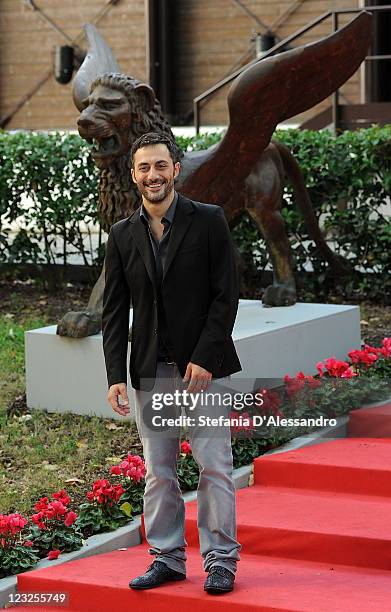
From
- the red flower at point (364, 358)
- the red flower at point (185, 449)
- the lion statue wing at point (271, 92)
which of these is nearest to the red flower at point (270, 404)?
the red flower at point (185, 449)

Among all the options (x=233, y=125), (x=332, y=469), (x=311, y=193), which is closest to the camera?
(x=332, y=469)

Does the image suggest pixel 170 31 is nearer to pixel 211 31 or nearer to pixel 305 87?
pixel 211 31

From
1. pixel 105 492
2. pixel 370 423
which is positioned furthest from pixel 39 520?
pixel 370 423

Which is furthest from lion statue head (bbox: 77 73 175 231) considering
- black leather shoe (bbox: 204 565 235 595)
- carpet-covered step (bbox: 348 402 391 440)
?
black leather shoe (bbox: 204 565 235 595)

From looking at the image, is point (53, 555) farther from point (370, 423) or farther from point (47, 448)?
point (370, 423)

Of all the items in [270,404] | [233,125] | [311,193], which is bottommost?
[270,404]

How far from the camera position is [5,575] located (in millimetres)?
4703

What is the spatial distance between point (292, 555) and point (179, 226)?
153cm

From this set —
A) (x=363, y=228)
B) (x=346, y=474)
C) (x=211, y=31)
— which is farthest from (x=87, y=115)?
(x=211, y=31)

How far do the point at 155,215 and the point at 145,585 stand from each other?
1.35 meters

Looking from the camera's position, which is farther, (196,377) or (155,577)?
(155,577)

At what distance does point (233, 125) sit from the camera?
7078 millimetres

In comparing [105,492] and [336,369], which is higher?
[336,369]

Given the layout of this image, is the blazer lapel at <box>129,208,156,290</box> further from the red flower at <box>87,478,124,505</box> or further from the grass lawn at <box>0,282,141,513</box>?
the grass lawn at <box>0,282,141,513</box>
